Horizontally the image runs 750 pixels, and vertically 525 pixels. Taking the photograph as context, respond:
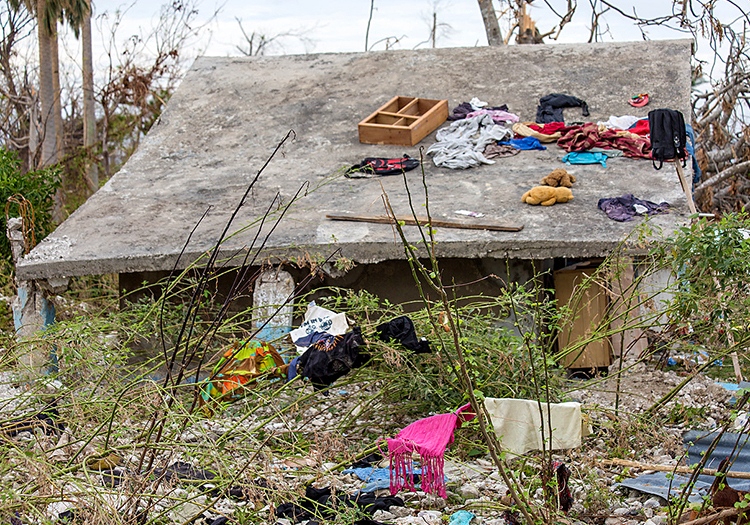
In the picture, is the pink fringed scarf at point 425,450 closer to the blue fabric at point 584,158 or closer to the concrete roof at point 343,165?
the concrete roof at point 343,165

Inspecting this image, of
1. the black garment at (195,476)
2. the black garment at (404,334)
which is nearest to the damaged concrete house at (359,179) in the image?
the black garment at (404,334)

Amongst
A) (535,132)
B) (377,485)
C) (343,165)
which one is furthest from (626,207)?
(377,485)

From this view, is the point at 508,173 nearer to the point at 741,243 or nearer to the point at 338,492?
the point at 741,243

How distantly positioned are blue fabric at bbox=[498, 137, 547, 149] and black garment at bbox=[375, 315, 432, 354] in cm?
429

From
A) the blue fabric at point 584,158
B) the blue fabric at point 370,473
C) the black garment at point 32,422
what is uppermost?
the blue fabric at point 584,158

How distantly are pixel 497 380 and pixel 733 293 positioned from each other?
1564mm

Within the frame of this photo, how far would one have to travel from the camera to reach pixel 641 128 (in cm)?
823

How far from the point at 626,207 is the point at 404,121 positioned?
3.48 m

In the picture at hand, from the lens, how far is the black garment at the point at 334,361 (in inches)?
181

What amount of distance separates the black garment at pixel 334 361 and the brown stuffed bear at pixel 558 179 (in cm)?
331

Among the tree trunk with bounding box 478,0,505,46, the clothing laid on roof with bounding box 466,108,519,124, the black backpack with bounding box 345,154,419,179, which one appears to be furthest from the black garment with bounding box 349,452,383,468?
the tree trunk with bounding box 478,0,505,46

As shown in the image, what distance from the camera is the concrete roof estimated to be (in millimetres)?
6387

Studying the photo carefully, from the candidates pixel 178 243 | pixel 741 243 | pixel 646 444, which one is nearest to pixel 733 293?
pixel 741 243

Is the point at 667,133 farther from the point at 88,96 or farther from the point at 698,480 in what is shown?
the point at 88,96
